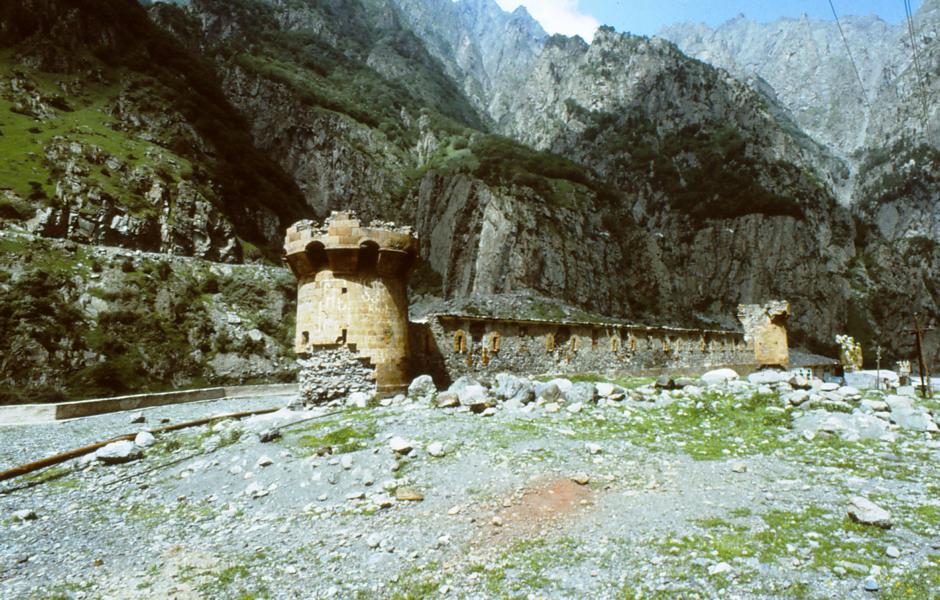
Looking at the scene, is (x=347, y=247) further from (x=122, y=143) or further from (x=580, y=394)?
(x=122, y=143)

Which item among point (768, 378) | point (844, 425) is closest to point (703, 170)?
point (768, 378)

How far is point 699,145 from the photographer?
104 m

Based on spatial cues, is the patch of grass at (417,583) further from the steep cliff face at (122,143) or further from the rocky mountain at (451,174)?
the steep cliff face at (122,143)

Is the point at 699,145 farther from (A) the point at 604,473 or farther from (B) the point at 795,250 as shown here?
(A) the point at 604,473

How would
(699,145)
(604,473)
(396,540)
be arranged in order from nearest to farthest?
(396,540), (604,473), (699,145)

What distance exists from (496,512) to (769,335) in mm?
28913

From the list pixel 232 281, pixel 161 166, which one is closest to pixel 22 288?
pixel 232 281

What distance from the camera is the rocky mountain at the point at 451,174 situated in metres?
62.2

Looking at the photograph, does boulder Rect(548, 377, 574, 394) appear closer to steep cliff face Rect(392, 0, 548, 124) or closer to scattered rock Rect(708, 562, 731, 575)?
scattered rock Rect(708, 562, 731, 575)

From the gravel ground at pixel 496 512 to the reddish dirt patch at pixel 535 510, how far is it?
0.10 ft

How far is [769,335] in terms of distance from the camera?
30.5 meters

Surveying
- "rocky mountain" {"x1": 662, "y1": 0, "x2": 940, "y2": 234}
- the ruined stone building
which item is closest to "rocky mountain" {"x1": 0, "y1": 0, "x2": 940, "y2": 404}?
"rocky mountain" {"x1": 662, "y1": 0, "x2": 940, "y2": 234}

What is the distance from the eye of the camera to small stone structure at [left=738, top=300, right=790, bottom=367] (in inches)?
1185

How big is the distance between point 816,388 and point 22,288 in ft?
162
